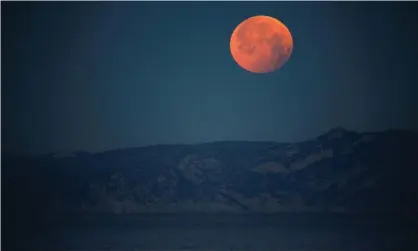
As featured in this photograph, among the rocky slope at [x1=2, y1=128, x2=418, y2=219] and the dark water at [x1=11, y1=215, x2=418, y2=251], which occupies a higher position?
the rocky slope at [x1=2, y1=128, x2=418, y2=219]

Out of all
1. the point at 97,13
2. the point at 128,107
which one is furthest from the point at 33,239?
the point at 97,13

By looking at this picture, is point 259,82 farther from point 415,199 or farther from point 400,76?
point 415,199

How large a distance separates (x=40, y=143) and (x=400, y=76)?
6.21 ft

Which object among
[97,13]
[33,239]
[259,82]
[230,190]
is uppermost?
[97,13]

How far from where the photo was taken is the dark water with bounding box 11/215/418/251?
3613 mm

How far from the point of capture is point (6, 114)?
3691 mm

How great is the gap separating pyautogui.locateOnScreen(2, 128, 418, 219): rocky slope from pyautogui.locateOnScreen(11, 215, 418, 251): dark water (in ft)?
0.18

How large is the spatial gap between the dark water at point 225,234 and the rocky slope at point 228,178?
56 millimetres

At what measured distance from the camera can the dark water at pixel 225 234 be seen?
3.61m

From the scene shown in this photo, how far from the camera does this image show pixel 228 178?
3.64 meters

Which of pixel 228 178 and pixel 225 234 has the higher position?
pixel 228 178

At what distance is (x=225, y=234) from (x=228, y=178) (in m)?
0.28

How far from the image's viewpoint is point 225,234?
363 cm

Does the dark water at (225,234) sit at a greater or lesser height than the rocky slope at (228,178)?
lesser
